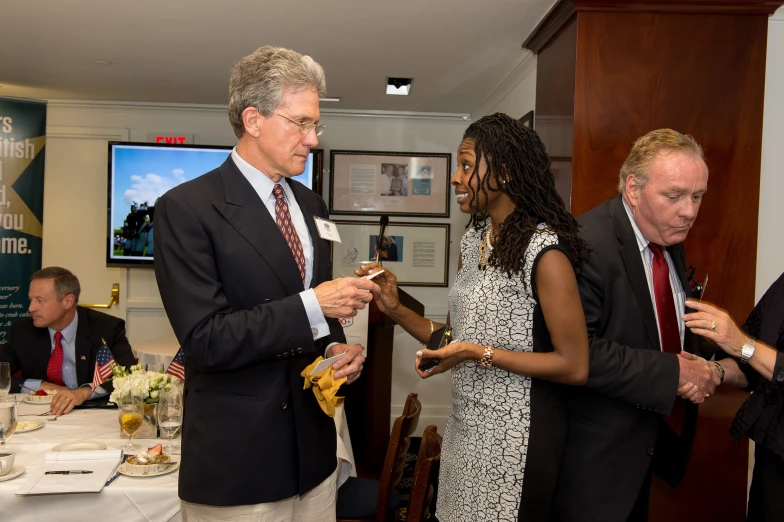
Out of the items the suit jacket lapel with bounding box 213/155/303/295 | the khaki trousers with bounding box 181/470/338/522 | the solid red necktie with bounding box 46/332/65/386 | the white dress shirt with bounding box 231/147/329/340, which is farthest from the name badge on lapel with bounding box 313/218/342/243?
the solid red necktie with bounding box 46/332/65/386

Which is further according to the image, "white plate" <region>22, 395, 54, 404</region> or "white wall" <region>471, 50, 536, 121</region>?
"white wall" <region>471, 50, 536, 121</region>

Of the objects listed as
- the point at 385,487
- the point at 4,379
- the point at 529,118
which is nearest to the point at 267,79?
the point at 385,487

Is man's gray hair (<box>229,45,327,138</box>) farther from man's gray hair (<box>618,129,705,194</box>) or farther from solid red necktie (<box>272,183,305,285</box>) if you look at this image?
man's gray hair (<box>618,129,705,194</box>)

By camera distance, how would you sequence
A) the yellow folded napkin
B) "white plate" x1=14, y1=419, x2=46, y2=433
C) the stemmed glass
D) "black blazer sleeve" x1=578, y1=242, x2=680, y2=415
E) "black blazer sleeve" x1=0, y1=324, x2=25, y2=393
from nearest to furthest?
the yellow folded napkin → "black blazer sleeve" x1=578, y1=242, x2=680, y2=415 → the stemmed glass → "white plate" x1=14, y1=419, x2=46, y2=433 → "black blazer sleeve" x1=0, y1=324, x2=25, y2=393

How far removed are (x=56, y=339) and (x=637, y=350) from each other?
3.07 meters

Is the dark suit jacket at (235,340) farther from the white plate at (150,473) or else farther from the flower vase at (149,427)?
the flower vase at (149,427)

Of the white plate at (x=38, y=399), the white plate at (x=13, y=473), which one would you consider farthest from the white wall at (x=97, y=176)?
the white plate at (x=13, y=473)

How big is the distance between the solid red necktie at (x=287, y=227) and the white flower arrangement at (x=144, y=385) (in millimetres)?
1077

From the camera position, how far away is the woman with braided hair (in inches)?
67.7

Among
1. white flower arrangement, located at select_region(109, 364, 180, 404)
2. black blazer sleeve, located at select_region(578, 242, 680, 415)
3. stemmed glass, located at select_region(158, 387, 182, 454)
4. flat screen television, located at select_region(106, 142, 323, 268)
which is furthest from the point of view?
flat screen television, located at select_region(106, 142, 323, 268)

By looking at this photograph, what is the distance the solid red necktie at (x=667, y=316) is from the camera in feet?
6.66

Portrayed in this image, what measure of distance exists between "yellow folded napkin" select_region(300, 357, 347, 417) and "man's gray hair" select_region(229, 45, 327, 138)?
0.63 metres

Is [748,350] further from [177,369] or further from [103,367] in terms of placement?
[103,367]

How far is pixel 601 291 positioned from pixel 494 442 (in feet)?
1.80
